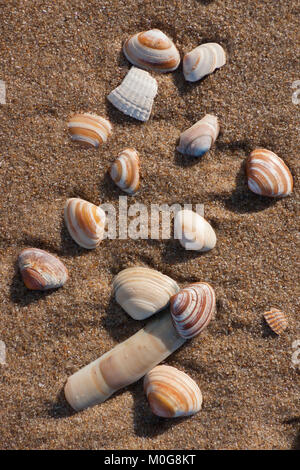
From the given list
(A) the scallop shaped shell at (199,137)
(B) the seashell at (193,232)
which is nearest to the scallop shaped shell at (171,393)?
(B) the seashell at (193,232)

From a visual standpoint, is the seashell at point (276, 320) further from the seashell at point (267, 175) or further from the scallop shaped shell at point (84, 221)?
the scallop shaped shell at point (84, 221)

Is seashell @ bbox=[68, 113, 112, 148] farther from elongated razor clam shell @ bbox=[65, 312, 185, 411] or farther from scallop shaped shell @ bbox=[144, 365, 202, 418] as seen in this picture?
scallop shaped shell @ bbox=[144, 365, 202, 418]

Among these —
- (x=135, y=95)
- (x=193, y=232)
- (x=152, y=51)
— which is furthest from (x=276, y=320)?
(x=152, y=51)

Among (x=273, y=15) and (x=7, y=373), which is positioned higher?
(x=273, y=15)

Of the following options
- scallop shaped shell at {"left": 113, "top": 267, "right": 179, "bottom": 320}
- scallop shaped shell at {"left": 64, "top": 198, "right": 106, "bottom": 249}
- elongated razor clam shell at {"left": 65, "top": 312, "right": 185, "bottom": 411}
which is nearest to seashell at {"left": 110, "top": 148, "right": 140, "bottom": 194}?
scallop shaped shell at {"left": 64, "top": 198, "right": 106, "bottom": 249}

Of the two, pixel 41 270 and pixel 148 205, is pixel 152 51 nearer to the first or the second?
pixel 148 205
